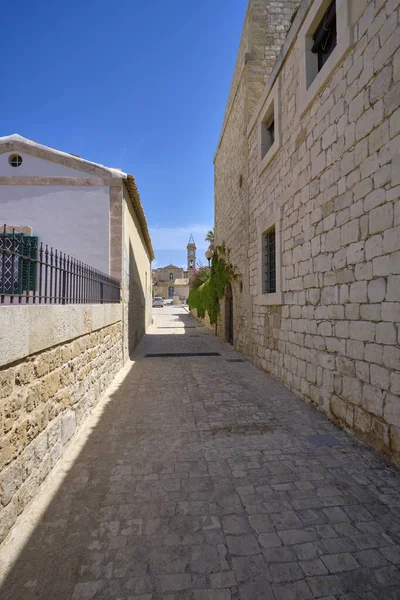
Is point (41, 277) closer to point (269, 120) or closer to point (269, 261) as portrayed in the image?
point (269, 261)

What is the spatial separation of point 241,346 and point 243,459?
21.2 feet

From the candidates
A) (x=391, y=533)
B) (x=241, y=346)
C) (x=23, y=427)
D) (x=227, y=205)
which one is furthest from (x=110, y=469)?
(x=227, y=205)

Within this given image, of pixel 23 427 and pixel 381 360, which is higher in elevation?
pixel 381 360

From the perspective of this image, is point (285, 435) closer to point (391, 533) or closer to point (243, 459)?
point (243, 459)

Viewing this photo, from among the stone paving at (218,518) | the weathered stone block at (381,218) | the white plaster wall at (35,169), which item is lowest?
the stone paving at (218,518)

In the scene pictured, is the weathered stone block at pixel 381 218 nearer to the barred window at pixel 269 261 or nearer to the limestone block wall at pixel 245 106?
the barred window at pixel 269 261

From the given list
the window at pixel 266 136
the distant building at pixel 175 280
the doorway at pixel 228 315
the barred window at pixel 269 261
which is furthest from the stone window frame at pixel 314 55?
the distant building at pixel 175 280

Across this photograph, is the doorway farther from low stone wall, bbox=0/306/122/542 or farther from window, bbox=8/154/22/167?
low stone wall, bbox=0/306/122/542

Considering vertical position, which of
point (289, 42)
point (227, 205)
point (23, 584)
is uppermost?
point (289, 42)

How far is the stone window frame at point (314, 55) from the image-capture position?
12.8 ft

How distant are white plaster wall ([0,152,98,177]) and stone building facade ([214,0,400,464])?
4.86 m

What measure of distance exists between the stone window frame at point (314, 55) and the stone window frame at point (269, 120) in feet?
3.45

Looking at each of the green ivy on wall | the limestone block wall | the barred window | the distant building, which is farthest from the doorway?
the distant building

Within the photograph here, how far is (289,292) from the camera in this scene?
19.3 ft
